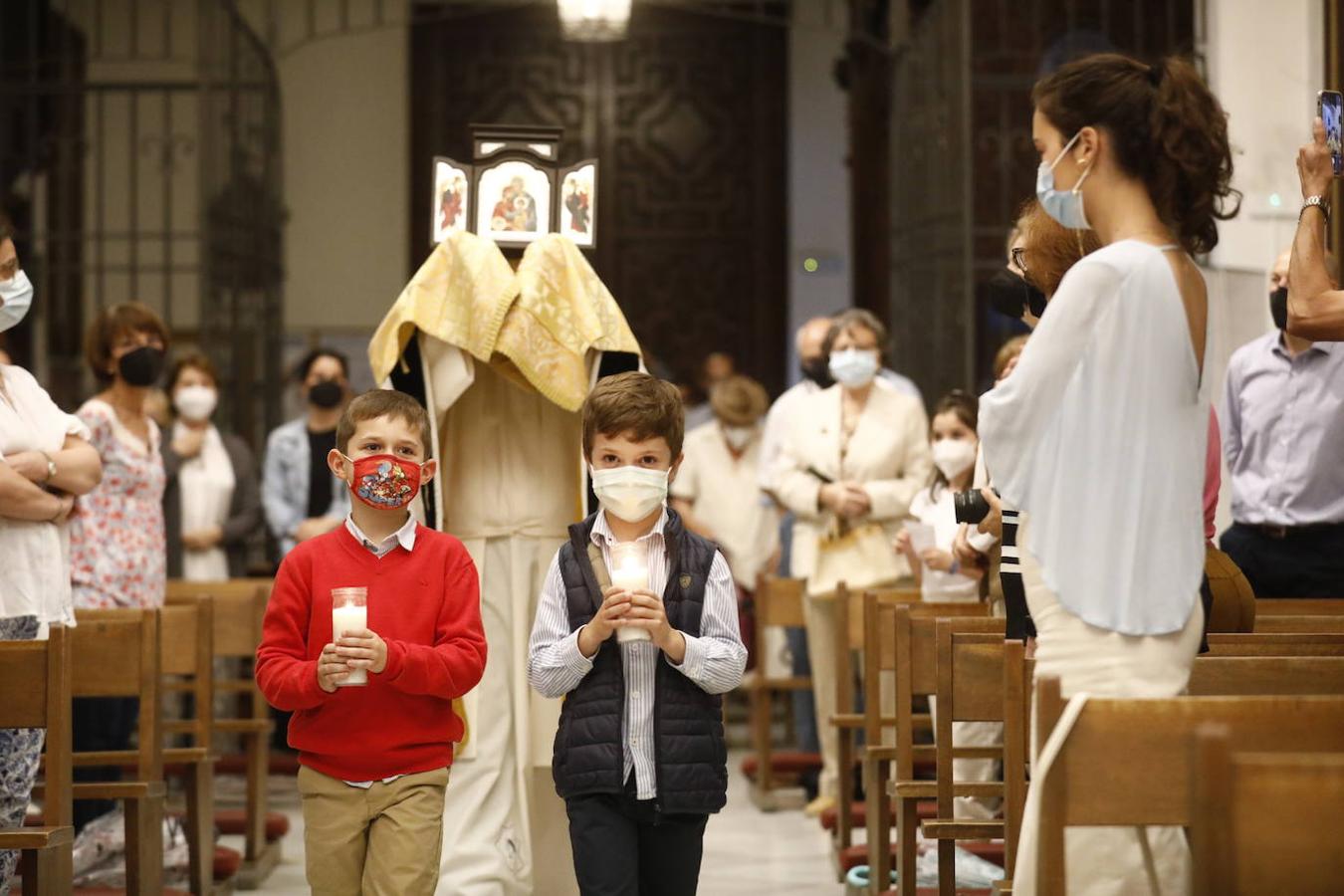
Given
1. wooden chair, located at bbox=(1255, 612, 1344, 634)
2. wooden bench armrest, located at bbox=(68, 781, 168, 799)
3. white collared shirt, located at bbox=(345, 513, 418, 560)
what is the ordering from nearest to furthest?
white collared shirt, located at bbox=(345, 513, 418, 560) < wooden chair, located at bbox=(1255, 612, 1344, 634) < wooden bench armrest, located at bbox=(68, 781, 168, 799)

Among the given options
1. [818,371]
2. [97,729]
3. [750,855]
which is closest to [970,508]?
[750,855]

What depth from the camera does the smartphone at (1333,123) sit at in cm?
421

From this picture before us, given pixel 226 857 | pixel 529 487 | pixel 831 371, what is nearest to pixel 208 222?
pixel 831 371

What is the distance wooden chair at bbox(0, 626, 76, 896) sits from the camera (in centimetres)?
380

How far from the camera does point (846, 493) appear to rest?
6961mm

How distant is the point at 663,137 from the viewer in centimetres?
1387

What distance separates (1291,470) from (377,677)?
10.2 ft

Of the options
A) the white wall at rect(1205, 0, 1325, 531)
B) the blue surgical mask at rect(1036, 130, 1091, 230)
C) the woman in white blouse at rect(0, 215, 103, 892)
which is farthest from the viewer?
the white wall at rect(1205, 0, 1325, 531)

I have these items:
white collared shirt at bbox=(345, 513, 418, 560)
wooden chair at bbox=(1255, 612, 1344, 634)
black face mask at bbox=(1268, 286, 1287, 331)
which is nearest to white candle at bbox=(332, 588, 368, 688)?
white collared shirt at bbox=(345, 513, 418, 560)

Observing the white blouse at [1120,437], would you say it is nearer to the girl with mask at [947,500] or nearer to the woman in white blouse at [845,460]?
the girl with mask at [947,500]

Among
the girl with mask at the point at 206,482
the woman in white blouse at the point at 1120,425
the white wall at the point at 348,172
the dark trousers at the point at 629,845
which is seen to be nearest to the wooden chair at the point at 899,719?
the dark trousers at the point at 629,845

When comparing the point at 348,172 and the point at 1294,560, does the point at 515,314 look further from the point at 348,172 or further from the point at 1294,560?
the point at 348,172

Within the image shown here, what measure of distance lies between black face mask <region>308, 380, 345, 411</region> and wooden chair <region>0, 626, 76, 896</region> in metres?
4.14

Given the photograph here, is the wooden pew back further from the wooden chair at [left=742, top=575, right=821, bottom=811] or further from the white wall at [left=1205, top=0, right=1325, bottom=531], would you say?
the white wall at [left=1205, top=0, right=1325, bottom=531]
